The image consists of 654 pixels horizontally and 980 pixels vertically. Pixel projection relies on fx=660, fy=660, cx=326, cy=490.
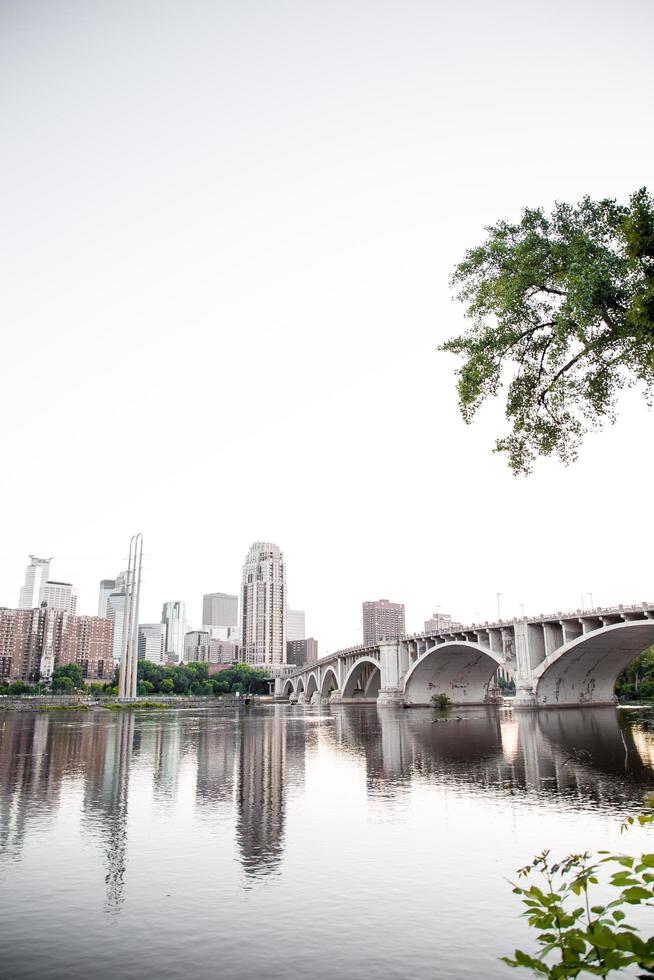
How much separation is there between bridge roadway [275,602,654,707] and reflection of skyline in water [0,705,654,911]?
17.5 m

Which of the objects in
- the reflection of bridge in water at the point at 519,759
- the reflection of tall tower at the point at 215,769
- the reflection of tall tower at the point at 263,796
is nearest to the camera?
the reflection of tall tower at the point at 263,796

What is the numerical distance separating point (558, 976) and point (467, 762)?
30135 mm

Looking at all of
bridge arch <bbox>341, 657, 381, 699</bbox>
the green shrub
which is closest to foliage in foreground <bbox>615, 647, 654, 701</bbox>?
the green shrub

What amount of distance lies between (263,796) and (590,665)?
213ft

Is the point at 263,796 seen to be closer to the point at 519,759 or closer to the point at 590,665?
the point at 519,759

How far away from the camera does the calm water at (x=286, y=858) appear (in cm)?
1006

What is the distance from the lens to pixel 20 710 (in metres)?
128

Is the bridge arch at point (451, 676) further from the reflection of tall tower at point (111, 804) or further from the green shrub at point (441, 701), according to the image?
the reflection of tall tower at point (111, 804)

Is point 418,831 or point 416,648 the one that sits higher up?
point 416,648

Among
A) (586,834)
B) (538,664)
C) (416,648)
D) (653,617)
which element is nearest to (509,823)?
(586,834)

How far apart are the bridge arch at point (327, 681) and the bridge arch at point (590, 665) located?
286ft

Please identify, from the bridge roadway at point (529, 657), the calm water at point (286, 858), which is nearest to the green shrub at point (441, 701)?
the bridge roadway at point (529, 657)

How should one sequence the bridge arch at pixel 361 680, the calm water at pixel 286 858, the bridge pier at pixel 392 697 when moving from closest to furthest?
the calm water at pixel 286 858, the bridge pier at pixel 392 697, the bridge arch at pixel 361 680

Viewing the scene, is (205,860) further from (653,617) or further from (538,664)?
(538,664)
